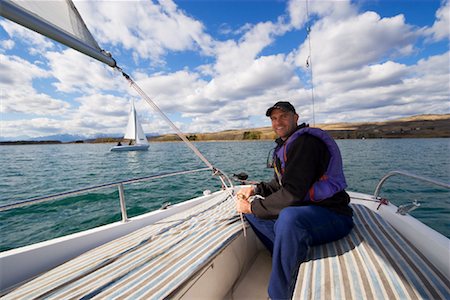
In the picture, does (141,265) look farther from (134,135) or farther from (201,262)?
(134,135)

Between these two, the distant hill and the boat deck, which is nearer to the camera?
the boat deck

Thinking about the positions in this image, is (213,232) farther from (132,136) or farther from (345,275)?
(132,136)

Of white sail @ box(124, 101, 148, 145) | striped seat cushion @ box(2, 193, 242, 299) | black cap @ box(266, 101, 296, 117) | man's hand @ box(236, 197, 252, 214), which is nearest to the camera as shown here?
striped seat cushion @ box(2, 193, 242, 299)

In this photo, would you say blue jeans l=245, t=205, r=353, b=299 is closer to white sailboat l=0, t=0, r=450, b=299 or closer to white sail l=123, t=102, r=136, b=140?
white sailboat l=0, t=0, r=450, b=299

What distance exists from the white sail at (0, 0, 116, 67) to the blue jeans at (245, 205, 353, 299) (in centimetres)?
230

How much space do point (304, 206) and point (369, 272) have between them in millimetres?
484

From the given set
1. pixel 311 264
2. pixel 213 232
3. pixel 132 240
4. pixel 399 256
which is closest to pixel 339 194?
pixel 399 256

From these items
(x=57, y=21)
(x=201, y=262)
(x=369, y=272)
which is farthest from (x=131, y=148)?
(x=369, y=272)

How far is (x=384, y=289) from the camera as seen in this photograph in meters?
0.97

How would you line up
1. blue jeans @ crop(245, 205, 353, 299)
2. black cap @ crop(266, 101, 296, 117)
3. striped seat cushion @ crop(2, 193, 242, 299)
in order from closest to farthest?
striped seat cushion @ crop(2, 193, 242, 299), blue jeans @ crop(245, 205, 353, 299), black cap @ crop(266, 101, 296, 117)

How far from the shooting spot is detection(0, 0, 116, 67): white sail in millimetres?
1391

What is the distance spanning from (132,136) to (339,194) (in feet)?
121

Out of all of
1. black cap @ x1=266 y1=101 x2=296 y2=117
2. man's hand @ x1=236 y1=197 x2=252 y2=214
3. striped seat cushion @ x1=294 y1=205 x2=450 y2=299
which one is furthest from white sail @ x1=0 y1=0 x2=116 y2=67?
striped seat cushion @ x1=294 y1=205 x2=450 y2=299

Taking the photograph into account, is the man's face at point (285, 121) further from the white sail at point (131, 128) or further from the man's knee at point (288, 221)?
the white sail at point (131, 128)
